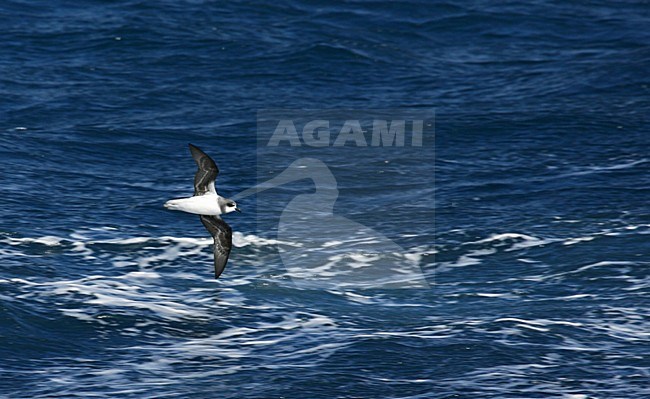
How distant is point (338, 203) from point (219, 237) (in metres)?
9.53

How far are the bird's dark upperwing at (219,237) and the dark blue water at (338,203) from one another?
1.82m

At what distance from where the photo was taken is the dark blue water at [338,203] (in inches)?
858

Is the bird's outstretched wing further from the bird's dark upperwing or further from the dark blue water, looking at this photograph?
the dark blue water

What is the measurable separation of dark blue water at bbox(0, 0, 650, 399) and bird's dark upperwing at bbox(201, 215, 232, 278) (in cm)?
182

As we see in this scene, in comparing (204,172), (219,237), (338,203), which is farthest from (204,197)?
(338,203)

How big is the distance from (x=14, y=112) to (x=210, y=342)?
16.0 metres

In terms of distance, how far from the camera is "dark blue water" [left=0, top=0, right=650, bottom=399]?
21.8 meters

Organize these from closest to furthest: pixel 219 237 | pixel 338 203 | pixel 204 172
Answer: pixel 204 172, pixel 219 237, pixel 338 203

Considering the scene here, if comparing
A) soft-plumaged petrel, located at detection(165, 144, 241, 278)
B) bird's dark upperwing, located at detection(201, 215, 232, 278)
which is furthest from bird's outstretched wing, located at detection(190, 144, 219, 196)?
bird's dark upperwing, located at detection(201, 215, 232, 278)

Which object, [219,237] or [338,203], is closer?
[219,237]

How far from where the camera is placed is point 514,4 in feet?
157

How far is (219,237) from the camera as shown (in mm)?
21797

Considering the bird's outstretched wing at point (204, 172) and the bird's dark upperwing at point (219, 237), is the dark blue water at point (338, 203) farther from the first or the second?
the bird's outstretched wing at point (204, 172)

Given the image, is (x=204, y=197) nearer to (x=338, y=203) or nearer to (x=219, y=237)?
(x=219, y=237)
